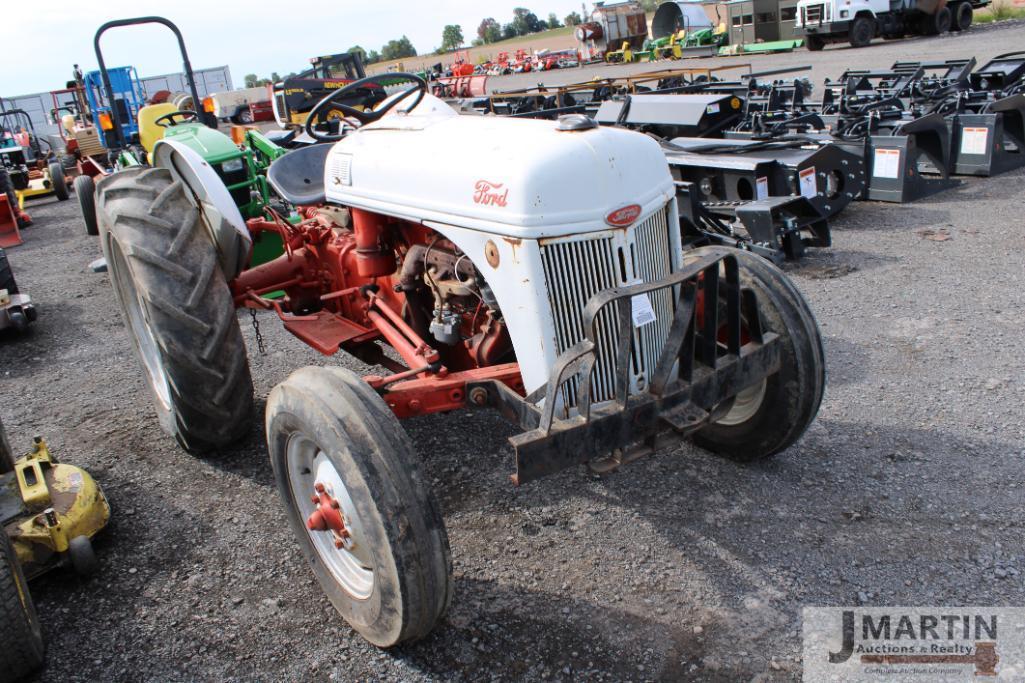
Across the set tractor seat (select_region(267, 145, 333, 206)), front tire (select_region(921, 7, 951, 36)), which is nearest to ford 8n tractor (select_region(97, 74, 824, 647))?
tractor seat (select_region(267, 145, 333, 206))

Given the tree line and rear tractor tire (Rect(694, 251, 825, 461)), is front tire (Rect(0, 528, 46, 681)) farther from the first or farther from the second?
the tree line

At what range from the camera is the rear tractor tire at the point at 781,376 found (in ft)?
10.2

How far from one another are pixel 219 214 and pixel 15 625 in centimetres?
195

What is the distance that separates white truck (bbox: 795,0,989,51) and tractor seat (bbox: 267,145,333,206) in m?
22.4

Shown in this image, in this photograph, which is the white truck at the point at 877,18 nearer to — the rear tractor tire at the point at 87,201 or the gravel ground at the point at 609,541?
the rear tractor tire at the point at 87,201

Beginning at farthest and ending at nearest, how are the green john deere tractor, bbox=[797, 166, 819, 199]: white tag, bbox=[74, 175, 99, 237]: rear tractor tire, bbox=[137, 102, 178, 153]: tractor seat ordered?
bbox=[74, 175, 99, 237]: rear tractor tire < bbox=[137, 102, 178, 153]: tractor seat < bbox=[797, 166, 819, 199]: white tag < the green john deere tractor

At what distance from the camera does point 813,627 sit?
259cm

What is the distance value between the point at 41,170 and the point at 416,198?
15.4m

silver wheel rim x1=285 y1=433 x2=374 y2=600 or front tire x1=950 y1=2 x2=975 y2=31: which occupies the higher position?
front tire x1=950 y1=2 x2=975 y2=31

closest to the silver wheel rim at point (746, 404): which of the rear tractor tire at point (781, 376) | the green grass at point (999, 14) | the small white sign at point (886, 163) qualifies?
the rear tractor tire at point (781, 376)

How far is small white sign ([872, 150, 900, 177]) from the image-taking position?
7613mm

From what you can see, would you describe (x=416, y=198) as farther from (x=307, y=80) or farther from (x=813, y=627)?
(x=307, y=80)

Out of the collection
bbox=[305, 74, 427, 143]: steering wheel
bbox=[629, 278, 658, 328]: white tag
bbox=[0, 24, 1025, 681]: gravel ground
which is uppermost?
bbox=[305, 74, 427, 143]: steering wheel

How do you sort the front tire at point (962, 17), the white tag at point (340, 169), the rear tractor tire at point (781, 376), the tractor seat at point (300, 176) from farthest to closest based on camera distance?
the front tire at point (962, 17), the tractor seat at point (300, 176), the white tag at point (340, 169), the rear tractor tire at point (781, 376)
